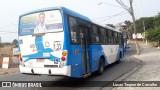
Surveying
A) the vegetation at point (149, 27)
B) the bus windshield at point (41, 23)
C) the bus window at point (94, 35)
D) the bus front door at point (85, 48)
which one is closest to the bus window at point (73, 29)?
the bus windshield at point (41, 23)

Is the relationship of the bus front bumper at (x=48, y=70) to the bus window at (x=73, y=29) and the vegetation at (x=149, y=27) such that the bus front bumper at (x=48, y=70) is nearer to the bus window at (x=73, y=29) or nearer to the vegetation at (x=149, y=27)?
the bus window at (x=73, y=29)

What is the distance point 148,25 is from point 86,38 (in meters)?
94.4

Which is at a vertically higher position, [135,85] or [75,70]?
[75,70]

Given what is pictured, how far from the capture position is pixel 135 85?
9953 mm

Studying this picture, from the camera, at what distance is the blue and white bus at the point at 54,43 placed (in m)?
9.52

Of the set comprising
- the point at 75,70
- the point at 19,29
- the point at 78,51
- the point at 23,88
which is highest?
the point at 19,29

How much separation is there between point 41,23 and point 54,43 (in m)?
1.04

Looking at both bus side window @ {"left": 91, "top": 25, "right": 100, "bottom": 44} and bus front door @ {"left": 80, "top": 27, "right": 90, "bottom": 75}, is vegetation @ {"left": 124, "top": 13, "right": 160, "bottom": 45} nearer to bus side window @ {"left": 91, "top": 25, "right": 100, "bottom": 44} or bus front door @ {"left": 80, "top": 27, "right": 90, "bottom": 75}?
bus side window @ {"left": 91, "top": 25, "right": 100, "bottom": 44}

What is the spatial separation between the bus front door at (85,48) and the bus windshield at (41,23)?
158cm

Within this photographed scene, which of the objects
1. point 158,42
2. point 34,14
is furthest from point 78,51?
point 158,42

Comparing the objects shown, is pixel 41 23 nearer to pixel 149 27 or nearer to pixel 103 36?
pixel 103 36

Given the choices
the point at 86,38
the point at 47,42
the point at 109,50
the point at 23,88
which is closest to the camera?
the point at 47,42

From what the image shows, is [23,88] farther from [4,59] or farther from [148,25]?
[148,25]

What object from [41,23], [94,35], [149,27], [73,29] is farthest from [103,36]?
[149,27]
